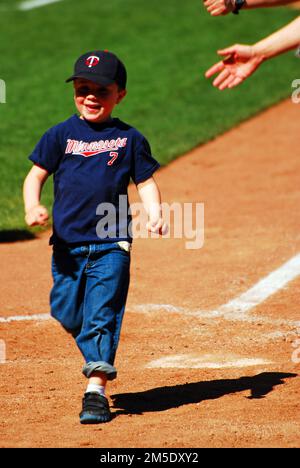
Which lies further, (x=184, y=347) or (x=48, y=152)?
(x=184, y=347)

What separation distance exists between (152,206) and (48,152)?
2.09ft

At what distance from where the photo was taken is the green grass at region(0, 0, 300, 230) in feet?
45.0

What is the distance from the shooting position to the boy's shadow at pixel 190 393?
551cm

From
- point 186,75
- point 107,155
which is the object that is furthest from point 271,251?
point 186,75

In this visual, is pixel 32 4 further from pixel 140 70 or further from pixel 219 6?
pixel 219 6

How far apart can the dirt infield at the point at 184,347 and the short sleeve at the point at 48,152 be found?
134cm

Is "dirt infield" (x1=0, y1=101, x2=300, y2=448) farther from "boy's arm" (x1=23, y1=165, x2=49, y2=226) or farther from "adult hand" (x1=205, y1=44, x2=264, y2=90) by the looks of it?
"adult hand" (x1=205, y1=44, x2=264, y2=90)

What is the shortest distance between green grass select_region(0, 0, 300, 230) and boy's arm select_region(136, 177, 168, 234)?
4.71 meters

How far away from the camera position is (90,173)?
5.34 m

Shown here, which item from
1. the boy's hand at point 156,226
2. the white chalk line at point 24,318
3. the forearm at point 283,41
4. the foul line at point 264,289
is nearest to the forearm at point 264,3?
the forearm at point 283,41

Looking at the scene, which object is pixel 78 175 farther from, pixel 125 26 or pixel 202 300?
pixel 125 26

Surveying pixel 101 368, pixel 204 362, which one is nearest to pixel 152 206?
pixel 101 368

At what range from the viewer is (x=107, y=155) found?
5.36 m

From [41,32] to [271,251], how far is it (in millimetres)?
13123
